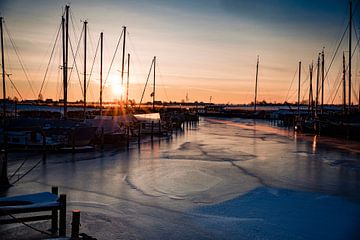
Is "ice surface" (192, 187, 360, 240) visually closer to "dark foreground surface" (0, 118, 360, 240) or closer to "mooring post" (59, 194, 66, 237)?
"dark foreground surface" (0, 118, 360, 240)

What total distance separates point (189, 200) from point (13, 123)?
1984 cm

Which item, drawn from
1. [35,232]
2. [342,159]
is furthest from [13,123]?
[342,159]

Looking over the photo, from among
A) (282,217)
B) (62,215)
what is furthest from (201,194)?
(62,215)

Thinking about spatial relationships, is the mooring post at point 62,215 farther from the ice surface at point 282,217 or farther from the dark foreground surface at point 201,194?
the ice surface at point 282,217

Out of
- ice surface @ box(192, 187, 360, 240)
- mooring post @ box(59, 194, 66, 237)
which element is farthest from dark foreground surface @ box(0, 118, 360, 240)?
mooring post @ box(59, 194, 66, 237)

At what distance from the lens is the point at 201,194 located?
13141 millimetres

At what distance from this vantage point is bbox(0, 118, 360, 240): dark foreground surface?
9.49 metres

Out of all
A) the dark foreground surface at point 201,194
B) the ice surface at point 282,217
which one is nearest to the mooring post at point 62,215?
the dark foreground surface at point 201,194

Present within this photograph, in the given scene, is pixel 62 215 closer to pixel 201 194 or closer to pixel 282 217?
pixel 201 194

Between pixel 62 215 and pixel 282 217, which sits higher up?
pixel 62 215

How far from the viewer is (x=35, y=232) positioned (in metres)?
8.89

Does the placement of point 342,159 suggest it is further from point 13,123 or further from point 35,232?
point 13,123

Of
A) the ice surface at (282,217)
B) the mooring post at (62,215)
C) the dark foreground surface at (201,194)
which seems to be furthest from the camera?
the dark foreground surface at (201,194)

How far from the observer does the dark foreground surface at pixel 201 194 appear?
9.49 metres
